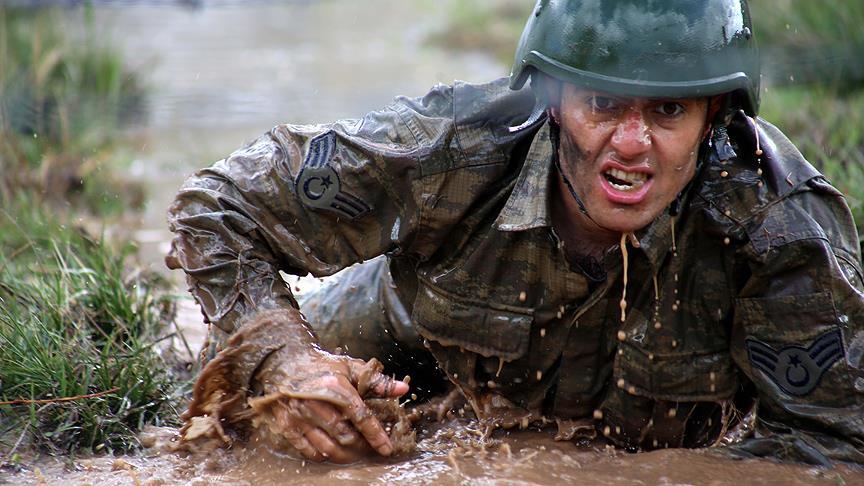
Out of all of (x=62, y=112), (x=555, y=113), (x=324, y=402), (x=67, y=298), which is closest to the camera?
(x=324, y=402)

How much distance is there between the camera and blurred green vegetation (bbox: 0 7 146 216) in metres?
6.73

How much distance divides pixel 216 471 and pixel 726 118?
1.86 meters

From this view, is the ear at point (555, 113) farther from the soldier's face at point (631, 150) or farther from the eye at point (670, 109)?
the eye at point (670, 109)

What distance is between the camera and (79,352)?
3.89 metres

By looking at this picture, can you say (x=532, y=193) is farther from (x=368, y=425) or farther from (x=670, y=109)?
(x=368, y=425)

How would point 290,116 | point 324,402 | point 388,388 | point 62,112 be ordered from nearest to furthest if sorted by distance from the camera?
point 324,402 < point 388,388 < point 62,112 < point 290,116

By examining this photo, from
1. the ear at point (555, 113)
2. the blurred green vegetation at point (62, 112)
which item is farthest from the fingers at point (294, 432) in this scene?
the blurred green vegetation at point (62, 112)

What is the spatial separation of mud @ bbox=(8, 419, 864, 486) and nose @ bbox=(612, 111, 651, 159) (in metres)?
0.94

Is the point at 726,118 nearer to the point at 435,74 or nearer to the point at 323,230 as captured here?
the point at 323,230

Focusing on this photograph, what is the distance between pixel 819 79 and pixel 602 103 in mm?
5136

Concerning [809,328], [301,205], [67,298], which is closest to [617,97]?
[809,328]

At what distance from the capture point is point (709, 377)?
12.4 feet

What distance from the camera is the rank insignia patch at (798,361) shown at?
3.47 metres

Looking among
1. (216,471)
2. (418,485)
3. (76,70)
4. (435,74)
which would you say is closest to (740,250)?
(418,485)
